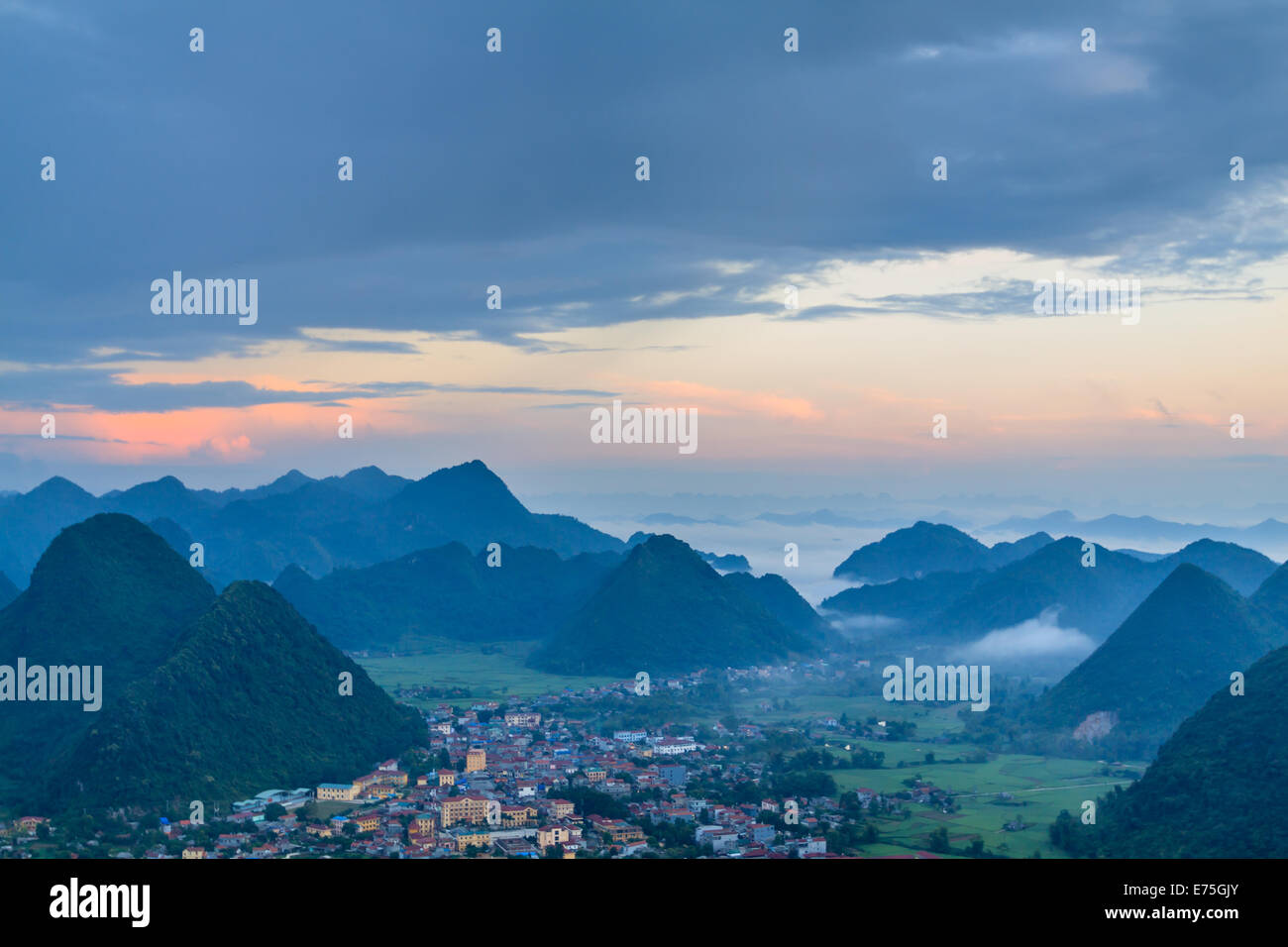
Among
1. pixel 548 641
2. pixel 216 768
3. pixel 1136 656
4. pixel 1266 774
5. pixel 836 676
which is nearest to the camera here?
pixel 1266 774

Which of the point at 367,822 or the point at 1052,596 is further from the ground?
the point at 1052,596

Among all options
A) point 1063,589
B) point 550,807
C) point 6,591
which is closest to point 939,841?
point 550,807

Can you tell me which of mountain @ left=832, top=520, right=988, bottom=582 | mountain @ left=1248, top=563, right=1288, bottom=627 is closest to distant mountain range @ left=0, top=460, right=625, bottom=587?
mountain @ left=832, top=520, right=988, bottom=582

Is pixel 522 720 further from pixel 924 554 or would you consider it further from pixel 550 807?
pixel 924 554

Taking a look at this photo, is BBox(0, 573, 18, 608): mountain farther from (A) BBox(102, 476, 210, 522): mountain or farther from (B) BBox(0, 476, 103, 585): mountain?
(A) BBox(102, 476, 210, 522): mountain

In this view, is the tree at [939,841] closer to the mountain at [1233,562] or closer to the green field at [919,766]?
the green field at [919,766]
